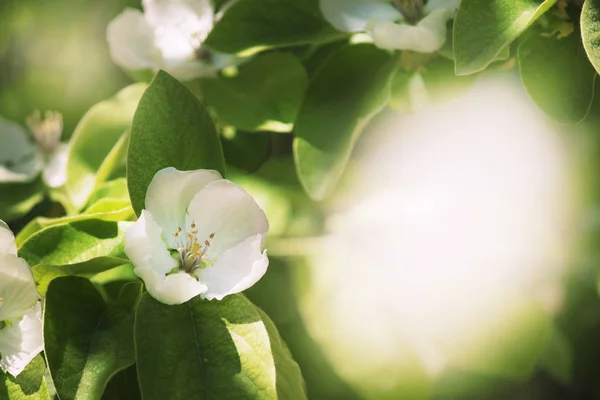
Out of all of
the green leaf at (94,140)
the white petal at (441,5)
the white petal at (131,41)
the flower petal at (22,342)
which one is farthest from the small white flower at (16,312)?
the white petal at (441,5)

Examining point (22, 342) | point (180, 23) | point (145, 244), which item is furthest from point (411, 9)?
point (22, 342)

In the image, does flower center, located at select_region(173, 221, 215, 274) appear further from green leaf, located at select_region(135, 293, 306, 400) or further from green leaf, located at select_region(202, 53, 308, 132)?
green leaf, located at select_region(202, 53, 308, 132)

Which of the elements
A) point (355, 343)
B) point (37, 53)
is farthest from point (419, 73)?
point (37, 53)

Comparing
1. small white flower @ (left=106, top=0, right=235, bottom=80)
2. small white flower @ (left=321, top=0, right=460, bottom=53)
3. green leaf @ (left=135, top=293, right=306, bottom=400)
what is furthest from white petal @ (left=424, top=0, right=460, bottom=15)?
green leaf @ (left=135, top=293, right=306, bottom=400)

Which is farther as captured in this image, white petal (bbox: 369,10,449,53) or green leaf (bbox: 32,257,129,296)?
white petal (bbox: 369,10,449,53)

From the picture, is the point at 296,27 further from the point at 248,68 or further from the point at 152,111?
the point at 152,111

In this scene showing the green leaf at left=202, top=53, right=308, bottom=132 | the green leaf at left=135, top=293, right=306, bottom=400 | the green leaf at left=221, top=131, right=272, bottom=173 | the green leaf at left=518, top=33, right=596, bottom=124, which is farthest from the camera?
the green leaf at left=221, top=131, right=272, bottom=173
